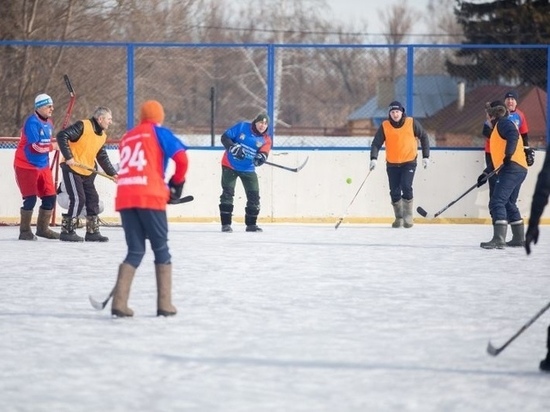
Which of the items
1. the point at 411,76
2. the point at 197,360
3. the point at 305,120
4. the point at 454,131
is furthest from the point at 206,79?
the point at 197,360

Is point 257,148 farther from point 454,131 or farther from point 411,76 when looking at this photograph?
point 454,131

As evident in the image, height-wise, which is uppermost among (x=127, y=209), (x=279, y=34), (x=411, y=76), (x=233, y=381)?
(x=279, y=34)

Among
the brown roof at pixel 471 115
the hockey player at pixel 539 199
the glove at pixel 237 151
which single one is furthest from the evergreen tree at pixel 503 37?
the hockey player at pixel 539 199

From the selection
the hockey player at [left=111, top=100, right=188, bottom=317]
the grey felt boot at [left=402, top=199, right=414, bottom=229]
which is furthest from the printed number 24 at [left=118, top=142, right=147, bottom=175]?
the grey felt boot at [left=402, top=199, right=414, bottom=229]

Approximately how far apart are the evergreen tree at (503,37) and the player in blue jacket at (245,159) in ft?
61.7

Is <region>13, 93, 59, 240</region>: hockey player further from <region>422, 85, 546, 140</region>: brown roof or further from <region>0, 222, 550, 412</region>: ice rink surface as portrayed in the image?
<region>422, 85, 546, 140</region>: brown roof

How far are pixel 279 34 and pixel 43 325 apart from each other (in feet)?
142

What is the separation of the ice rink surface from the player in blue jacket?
235 centimetres

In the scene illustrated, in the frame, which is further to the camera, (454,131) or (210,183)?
(454,131)

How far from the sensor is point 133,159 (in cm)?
718

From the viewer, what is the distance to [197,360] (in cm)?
588

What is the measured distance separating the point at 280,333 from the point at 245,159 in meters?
7.27

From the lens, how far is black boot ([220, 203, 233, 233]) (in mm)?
13961

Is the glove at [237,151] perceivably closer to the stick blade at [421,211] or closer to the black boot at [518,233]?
the stick blade at [421,211]
